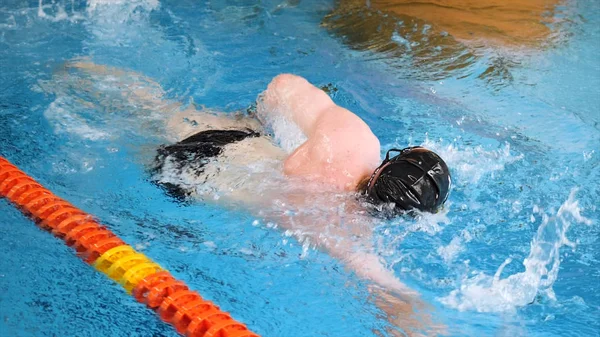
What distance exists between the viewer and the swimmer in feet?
9.32

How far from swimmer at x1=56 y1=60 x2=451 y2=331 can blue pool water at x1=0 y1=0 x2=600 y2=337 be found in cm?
10

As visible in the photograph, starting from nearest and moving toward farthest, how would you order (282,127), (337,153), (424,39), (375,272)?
(375,272), (337,153), (282,127), (424,39)

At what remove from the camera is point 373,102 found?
196 inches

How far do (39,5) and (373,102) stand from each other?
139 inches

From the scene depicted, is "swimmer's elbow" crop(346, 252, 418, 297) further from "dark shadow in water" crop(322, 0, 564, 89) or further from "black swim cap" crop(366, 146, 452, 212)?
"dark shadow in water" crop(322, 0, 564, 89)

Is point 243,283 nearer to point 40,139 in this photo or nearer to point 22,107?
point 40,139

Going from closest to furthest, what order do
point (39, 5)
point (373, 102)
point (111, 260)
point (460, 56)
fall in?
1. point (111, 260)
2. point (373, 102)
3. point (460, 56)
4. point (39, 5)

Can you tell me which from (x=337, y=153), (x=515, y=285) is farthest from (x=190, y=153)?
(x=515, y=285)

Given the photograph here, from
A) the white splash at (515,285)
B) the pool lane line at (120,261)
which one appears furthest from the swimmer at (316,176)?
the pool lane line at (120,261)

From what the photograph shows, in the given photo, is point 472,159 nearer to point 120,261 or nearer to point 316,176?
point 316,176

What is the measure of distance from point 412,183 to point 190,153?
1224 millimetres

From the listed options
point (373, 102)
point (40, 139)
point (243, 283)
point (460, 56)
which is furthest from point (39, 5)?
point (243, 283)

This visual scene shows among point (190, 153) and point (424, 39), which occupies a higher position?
point (190, 153)

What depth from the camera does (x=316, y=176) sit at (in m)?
3.09
